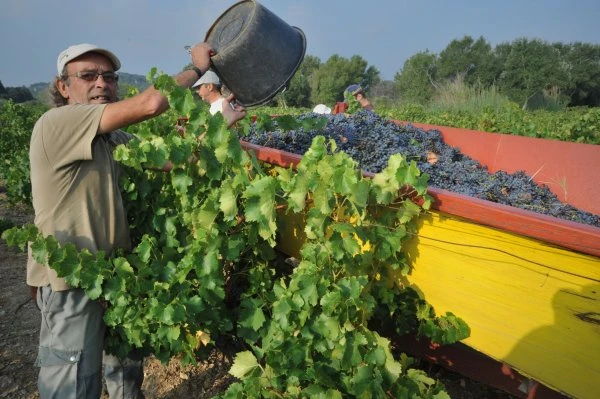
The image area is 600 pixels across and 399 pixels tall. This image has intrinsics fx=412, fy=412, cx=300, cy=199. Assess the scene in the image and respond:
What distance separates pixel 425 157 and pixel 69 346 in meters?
2.10

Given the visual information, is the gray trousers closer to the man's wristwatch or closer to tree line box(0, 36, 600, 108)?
the man's wristwatch

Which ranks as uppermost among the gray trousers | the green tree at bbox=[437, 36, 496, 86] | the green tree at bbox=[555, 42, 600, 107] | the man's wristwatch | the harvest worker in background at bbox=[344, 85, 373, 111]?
the green tree at bbox=[437, 36, 496, 86]

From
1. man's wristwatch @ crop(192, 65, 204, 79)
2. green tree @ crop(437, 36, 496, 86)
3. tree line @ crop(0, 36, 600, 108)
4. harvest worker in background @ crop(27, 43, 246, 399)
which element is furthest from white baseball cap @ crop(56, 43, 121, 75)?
green tree @ crop(437, 36, 496, 86)

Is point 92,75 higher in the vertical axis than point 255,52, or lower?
lower

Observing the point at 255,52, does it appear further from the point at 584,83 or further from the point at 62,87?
the point at 584,83

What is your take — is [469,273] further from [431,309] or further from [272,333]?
[272,333]

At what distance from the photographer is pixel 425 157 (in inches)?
99.0

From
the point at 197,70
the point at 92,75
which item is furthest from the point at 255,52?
the point at 92,75

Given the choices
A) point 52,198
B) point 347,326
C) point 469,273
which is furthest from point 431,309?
point 52,198

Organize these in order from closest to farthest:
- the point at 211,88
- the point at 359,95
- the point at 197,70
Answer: the point at 197,70 < the point at 211,88 < the point at 359,95

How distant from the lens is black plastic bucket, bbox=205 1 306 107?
1.96 metres

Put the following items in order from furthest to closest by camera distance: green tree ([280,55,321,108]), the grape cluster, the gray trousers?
green tree ([280,55,321,108]) → the grape cluster → the gray trousers

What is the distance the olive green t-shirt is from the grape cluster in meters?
0.94

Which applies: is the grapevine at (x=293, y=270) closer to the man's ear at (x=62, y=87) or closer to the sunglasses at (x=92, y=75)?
the sunglasses at (x=92, y=75)
